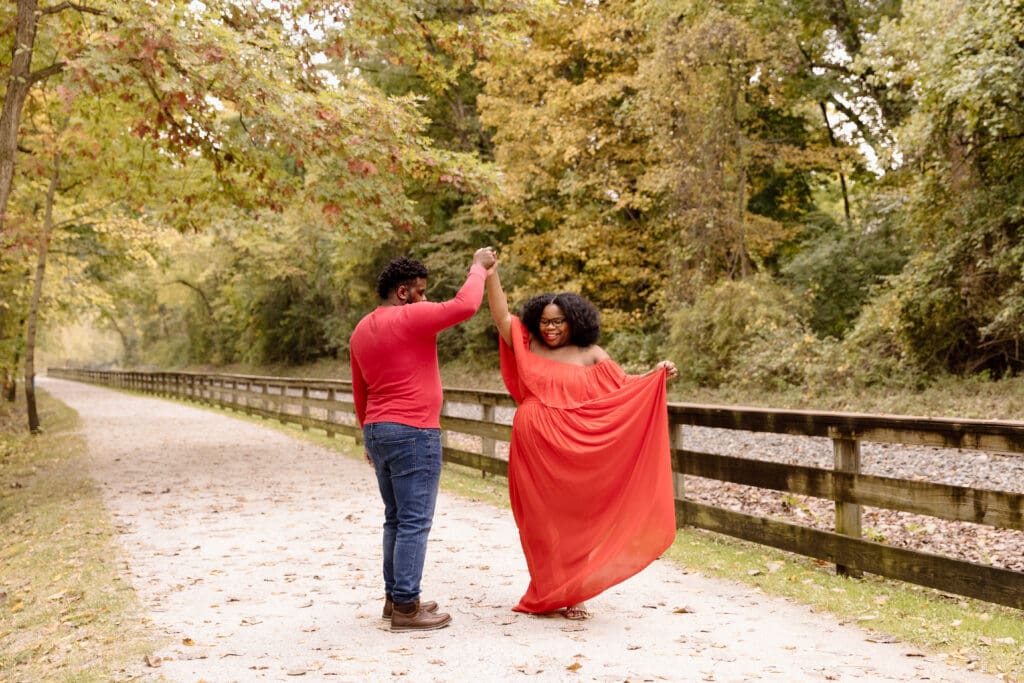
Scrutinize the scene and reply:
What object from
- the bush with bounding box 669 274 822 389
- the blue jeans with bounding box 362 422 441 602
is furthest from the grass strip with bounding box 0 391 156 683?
the bush with bounding box 669 274 822 389

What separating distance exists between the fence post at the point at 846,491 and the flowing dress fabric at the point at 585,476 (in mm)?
1218

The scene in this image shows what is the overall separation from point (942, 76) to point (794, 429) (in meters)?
9.12

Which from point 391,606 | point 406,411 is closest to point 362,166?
point 406,411

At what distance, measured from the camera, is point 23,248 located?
12062mm

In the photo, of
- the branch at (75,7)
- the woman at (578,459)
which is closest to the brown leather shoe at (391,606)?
the woman at (578,459)

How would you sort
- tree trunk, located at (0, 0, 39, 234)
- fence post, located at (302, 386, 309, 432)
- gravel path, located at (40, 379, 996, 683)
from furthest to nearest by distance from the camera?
fence post, located at (302, 386, 309, 432) → tree trunk, located at (0, 0, 39, 234) → gravel path, located at (40, 379, 996, 683)

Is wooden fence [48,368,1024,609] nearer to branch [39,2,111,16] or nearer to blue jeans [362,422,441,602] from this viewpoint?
blue jeans [362,422,441,602]

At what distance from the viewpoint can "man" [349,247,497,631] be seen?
15.5ft

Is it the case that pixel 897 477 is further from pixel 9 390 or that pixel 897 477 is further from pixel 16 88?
pixel 9 390

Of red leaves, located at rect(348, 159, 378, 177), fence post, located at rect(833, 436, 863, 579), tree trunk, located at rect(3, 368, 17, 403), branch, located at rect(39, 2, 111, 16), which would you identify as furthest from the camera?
tree trunk, located at rect(3, 368, 17, 403)

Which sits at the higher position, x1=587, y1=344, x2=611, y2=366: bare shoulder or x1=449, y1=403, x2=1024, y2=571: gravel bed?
x1=587, y1=344, x2=611, y2=366: bare shoulder

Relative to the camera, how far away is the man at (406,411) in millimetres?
4730

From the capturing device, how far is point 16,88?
952cm

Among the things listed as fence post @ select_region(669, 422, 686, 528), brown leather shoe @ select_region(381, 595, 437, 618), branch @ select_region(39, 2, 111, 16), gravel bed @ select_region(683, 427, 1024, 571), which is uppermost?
branch @ select_region(39, 2, 111, 16)
